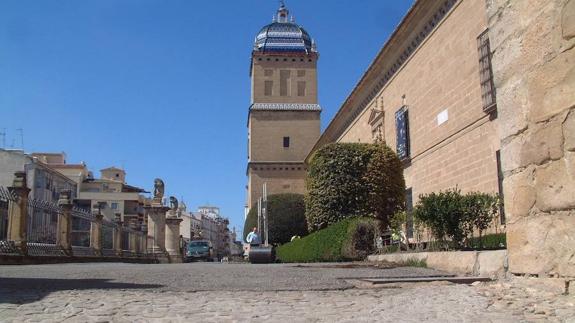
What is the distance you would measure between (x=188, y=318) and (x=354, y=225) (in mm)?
8827

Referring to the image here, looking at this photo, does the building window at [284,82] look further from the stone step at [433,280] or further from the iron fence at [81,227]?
the stone step at [433,280]

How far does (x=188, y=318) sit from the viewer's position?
3.72 m

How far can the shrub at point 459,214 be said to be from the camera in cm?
809

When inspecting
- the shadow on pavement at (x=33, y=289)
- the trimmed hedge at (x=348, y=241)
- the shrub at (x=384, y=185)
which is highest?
the shrub at (x=384, y=185)

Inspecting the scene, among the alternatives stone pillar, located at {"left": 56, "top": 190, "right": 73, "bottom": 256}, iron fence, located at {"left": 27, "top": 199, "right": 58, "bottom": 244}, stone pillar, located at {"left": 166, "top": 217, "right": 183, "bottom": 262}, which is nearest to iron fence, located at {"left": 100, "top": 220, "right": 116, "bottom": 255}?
stone pillar, located at {"left": 56, "top": 190, "right": 73, "bottom": 256}

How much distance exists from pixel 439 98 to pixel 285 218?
2307 centimetres

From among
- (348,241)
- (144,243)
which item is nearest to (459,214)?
(348,241)

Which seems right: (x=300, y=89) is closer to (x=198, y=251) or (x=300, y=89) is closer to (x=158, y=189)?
(x=198, y=251)

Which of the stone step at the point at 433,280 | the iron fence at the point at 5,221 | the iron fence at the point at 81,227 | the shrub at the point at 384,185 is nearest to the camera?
the stone step at the point at 433,280

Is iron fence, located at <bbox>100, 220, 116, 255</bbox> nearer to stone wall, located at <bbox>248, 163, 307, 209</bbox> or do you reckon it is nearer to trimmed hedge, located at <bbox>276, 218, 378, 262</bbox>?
trimmed hedge, located at <bbox>276, 218, 378, 262</bbox>

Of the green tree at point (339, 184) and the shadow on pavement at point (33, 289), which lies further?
the green tree at point (339, 184)

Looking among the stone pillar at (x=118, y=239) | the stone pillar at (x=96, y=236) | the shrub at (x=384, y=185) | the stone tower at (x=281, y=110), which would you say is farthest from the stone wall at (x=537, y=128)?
the stone tower at (x=281, y=110)

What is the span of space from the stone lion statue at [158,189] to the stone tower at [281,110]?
19.5 meters

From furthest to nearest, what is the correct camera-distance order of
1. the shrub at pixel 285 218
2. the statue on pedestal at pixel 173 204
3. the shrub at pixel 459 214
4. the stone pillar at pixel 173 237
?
1. the shrub at pixel 285 218
2. the statue on pedestal at pixel 173 204
3. the stone pillar at pixel 173 237
4. the shrub at pixel 459 214
